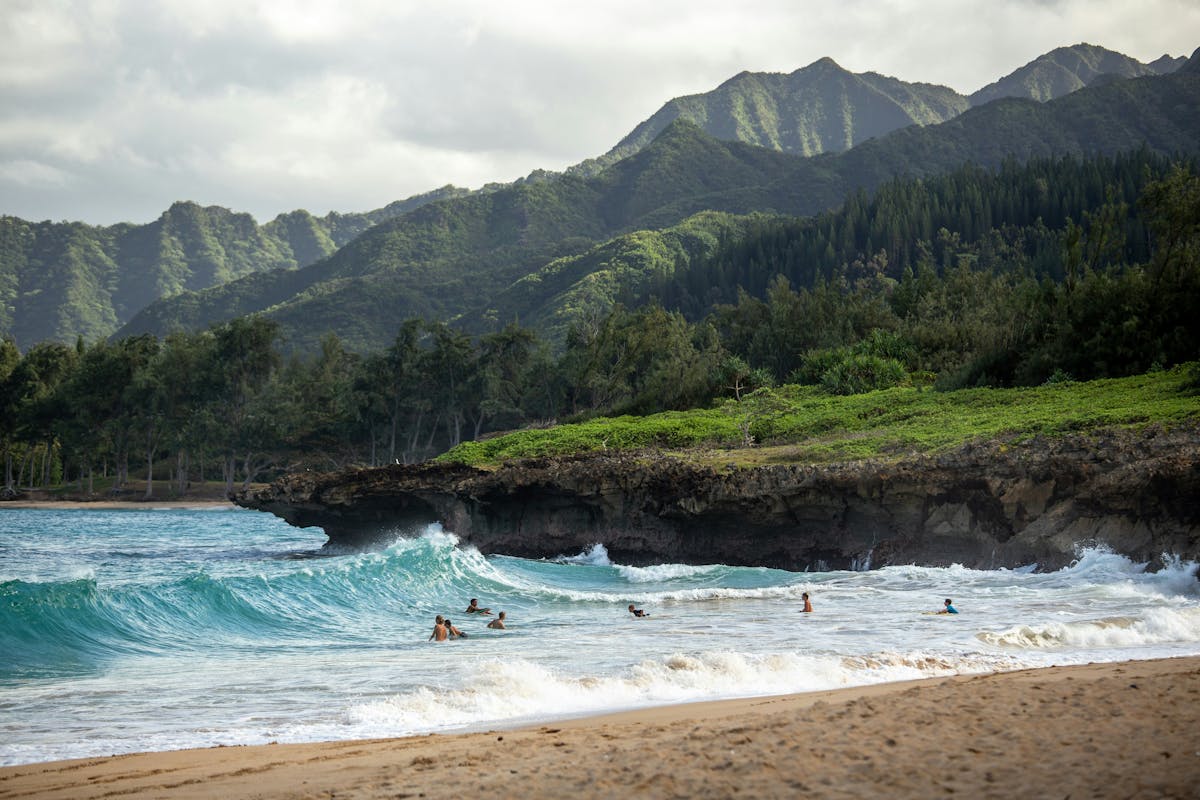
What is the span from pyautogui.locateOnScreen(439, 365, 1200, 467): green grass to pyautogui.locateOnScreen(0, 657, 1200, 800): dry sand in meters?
17.9

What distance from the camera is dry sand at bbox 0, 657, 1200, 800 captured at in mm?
7227

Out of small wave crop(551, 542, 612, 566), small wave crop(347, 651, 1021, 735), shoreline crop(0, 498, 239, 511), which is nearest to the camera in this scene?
small wave crop(347, 651, 1021, 735)

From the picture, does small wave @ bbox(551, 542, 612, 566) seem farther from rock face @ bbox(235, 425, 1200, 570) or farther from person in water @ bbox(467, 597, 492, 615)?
person in water @ bbox(467, 597, 492, 615)

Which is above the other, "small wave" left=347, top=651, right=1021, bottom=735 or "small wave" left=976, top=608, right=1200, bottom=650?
"small wave" left=976, top=608, right=1200, bottom=650

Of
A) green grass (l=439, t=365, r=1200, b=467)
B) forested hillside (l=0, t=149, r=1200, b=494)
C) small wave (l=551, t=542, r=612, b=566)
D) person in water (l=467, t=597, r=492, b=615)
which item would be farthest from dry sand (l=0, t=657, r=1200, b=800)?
small wave (l=551, t=542, r=612, b=566)

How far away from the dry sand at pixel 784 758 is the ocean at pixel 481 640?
1.63 m

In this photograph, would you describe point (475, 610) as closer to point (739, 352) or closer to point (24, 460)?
point (739, 352)

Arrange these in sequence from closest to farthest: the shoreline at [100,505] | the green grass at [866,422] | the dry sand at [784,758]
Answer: the dry sand at [784,758], the green grass at [866,422], the shoreline at [100,505]

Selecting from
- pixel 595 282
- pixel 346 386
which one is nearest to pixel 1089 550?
pixel 346 386

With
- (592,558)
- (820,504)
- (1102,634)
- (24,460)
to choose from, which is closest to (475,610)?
(820,504)

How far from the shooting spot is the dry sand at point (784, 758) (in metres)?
7.23

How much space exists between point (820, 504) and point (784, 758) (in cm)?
2016

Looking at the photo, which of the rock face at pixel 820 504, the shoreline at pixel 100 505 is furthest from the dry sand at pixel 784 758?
the shoreline at pixel 100 505

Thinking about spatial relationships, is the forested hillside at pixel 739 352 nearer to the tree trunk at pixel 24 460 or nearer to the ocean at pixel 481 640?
the tree trunk at pixel 24 460
